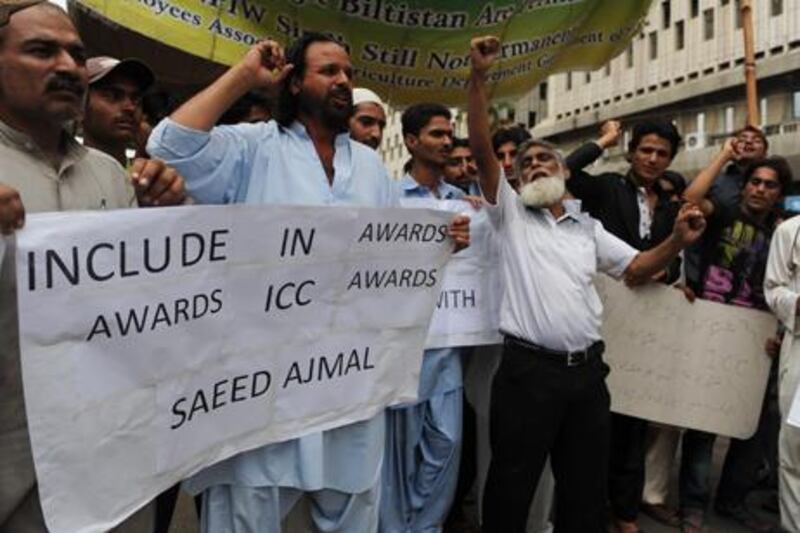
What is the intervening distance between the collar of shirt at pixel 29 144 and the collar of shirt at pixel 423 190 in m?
1.95

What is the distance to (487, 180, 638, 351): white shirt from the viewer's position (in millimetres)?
3080

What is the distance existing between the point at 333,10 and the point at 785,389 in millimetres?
3036

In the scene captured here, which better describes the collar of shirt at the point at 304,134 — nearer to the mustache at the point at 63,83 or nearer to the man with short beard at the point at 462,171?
the mustache at the point at 63,83

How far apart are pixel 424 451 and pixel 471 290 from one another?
2.53 ft

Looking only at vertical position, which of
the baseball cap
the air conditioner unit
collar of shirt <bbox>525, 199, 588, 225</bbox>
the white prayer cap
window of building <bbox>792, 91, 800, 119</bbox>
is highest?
window of building <bbox>792, 91, 800, 119</bbox>

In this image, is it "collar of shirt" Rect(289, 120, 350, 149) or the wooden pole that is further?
the wooden pole

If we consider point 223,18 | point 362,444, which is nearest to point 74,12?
point 223,18

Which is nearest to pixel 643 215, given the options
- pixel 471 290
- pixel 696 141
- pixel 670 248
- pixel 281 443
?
pixel 670 248

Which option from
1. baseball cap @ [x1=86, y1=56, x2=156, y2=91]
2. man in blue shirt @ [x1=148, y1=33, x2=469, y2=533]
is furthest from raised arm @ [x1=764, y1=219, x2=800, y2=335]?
baseball cap @ [x1=86, y1=56, x2=156, y2=91]

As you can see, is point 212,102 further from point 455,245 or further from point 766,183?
point 766,183

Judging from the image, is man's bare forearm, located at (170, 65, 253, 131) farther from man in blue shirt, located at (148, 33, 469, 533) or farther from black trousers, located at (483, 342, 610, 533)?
black trousers, located at (483, 342, 610, 533)

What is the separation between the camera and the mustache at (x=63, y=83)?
1701mm

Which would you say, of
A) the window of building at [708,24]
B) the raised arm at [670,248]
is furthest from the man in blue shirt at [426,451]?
the window of building at [708,24]

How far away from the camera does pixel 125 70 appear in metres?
2.90
